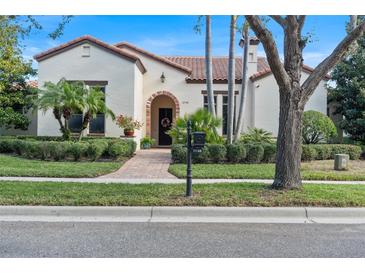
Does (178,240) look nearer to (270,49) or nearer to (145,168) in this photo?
(270,49)

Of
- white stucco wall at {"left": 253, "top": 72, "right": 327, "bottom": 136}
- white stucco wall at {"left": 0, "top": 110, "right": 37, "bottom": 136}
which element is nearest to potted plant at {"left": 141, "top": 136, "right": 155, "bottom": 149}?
white stucco wall at {"left": 253, "top": 72, "right": 327, "bottom": 136}

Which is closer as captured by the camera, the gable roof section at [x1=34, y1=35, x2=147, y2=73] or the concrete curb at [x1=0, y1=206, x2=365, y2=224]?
the concrete curb at [x1=0, y1=206, x2=365, y2=224]

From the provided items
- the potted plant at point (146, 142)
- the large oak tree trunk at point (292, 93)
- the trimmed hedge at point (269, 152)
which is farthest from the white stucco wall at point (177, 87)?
the large oak tree trunk at point (292, 93)

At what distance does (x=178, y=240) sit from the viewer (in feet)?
16.8

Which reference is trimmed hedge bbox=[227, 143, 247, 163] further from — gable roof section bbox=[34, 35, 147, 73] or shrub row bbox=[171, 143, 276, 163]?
gable roof section bbox=[34, 35, 147, 73]

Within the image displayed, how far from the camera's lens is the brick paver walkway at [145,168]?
1039 centimetres

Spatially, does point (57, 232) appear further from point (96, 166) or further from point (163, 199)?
point (96, 166)

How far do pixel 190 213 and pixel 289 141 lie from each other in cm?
281

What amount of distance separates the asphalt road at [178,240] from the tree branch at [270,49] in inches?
124

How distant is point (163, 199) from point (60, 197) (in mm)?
2043

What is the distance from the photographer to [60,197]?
7227mm

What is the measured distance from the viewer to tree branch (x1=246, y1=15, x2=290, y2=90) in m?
7.34

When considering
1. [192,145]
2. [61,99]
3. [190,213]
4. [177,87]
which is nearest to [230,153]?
[192,145]
